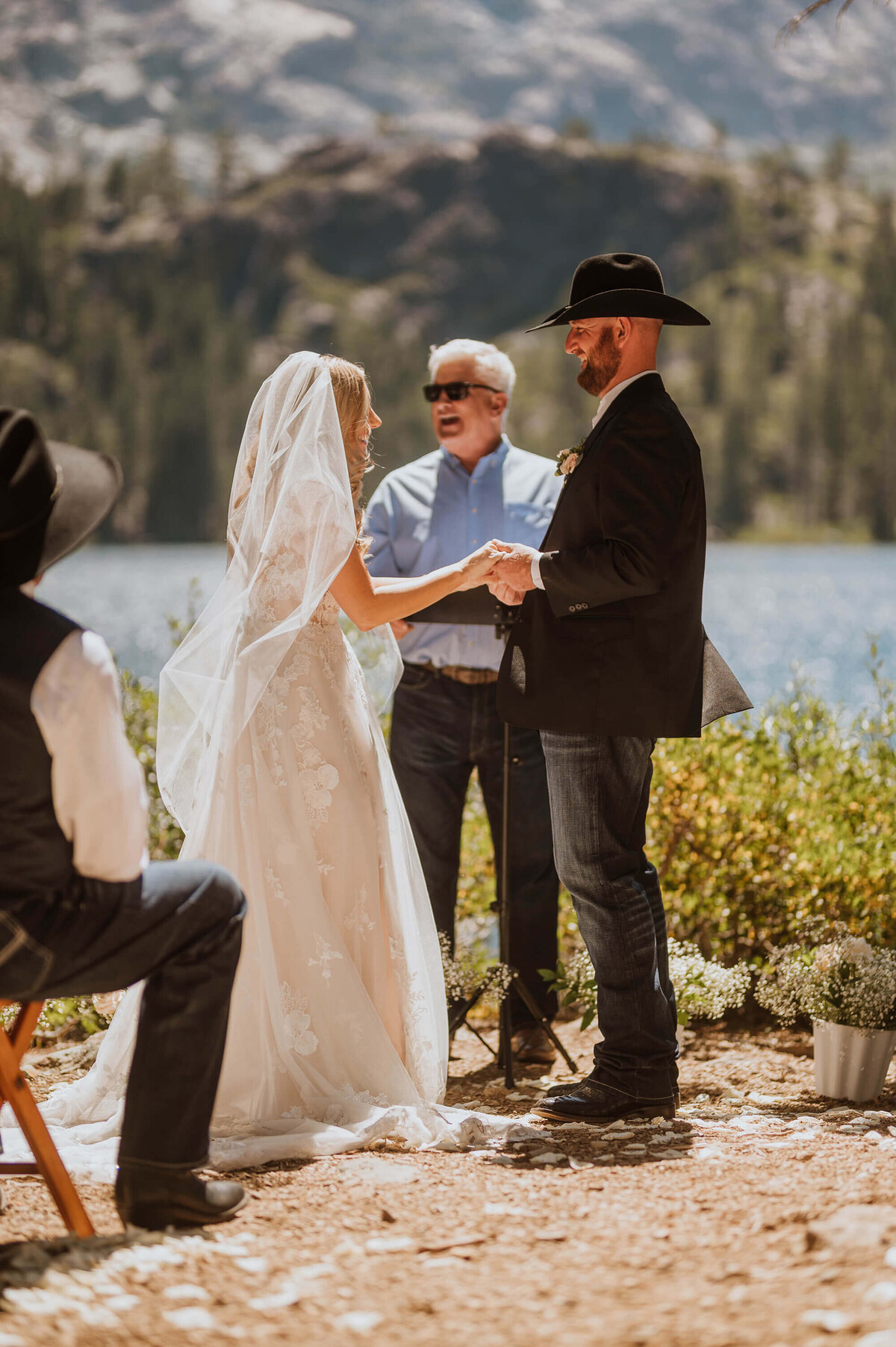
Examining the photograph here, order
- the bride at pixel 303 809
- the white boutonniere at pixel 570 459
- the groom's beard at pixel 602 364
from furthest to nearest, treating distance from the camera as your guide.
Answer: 1. the white boutonniere at pixel 570 459
2. the groom's beard at pixel 602 364
3. the bride at pixel 303 809

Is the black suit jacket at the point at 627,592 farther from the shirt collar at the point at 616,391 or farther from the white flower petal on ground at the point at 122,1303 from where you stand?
the white flower petal on ground at the point at 122,1303

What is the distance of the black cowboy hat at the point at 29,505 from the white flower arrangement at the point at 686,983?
2.82 m

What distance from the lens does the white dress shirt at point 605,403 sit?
408 centimetres

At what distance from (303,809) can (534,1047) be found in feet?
5.68

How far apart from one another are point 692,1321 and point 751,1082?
247 cm

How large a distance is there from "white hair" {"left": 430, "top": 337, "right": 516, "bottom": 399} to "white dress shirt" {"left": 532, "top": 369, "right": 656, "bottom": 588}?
46.3 inches

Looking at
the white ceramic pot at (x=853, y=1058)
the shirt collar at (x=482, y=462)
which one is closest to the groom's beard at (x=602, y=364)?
the shirt collar at (x=482, y=462)

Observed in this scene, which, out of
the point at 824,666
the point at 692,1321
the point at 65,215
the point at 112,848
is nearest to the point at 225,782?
the point at 112,848

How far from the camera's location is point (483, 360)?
17.5ft

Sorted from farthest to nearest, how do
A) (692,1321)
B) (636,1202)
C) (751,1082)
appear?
1. (751,1082)
2. (636,1202)
3. (692,1321)

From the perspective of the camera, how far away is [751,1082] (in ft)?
15.8

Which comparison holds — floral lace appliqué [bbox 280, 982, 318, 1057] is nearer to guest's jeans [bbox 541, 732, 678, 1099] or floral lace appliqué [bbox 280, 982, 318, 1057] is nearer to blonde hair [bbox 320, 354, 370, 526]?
guest's jeans [bbox 541, 732, 678, 1099]

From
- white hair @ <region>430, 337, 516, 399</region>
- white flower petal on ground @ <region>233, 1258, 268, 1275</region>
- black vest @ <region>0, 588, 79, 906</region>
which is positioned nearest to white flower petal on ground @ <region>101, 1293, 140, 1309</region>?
white flower petal on ground @ <region>233, 1258, 268, 1275</region>

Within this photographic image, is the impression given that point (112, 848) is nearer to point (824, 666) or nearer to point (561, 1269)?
point (561, 1269)
